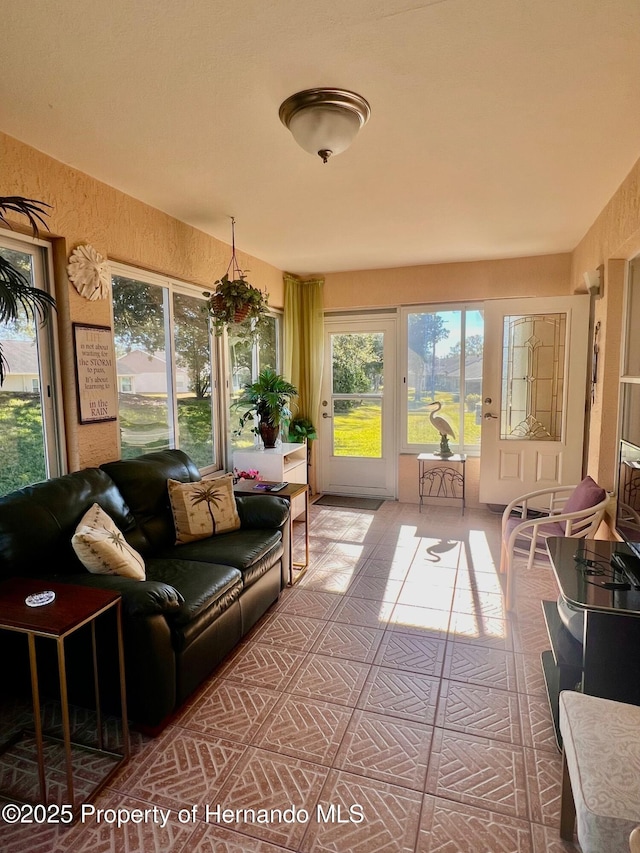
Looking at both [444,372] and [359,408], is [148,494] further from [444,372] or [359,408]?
[444,372]

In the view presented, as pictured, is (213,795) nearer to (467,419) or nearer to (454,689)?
(454,689)

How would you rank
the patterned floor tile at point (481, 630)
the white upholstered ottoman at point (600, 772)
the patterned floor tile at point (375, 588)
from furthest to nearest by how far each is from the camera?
1. the patterned floor tile at point (375, 588)
2. the patterned floor tile at point (481, 630)
3. the white upholstered ottoman at point (600, 772)

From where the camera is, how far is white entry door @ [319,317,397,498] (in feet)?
17.2

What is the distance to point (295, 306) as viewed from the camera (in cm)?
517

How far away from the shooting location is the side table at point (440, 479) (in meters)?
5.02

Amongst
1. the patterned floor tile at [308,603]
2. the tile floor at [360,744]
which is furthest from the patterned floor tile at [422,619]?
the patterned floor tile at [308,603]

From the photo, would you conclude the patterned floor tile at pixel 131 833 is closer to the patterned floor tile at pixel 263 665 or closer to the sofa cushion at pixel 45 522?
the patterned floor tile at pixel 263 665

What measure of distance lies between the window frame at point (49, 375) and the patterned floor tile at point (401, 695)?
6.42 feet

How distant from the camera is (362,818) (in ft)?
5.00

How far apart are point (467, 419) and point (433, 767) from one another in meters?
3.72

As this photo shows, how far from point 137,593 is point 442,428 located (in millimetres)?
3612

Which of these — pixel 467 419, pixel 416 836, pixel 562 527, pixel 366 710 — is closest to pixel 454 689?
pixel 366 710

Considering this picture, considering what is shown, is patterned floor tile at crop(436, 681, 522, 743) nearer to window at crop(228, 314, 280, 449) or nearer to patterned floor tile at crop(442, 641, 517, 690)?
patterned floor tile at crop(442, 641, 517, 690)

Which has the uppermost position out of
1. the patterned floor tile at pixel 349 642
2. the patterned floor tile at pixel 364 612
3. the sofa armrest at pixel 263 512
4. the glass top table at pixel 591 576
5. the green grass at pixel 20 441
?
the green grass at pixel 20 441
